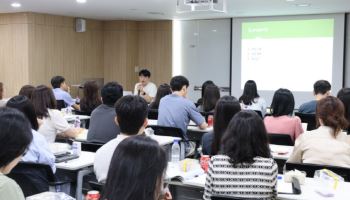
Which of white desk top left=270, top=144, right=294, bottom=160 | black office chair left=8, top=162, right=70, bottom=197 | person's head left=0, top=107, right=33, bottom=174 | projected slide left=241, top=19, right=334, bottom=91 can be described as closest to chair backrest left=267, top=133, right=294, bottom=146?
white desk top left=270, top=144, right=294, bottom=160

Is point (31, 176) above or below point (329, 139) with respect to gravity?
below

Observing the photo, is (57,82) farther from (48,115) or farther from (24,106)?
(24,106)

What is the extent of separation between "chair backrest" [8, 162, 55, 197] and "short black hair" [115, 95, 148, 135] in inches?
26.3

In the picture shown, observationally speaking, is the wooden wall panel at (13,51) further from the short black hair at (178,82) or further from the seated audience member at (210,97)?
the short black hair at (178,82)

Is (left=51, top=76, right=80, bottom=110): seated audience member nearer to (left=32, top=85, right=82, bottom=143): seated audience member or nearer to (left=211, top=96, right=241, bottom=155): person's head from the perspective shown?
(left=32, top=85, right=82, bottom=143): seated audience member

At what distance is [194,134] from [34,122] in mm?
3002

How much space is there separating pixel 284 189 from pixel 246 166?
19.4 inches

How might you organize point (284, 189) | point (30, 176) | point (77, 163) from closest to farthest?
1. point (284, 189)
2. point (30, 176)
3. point (77, 163)

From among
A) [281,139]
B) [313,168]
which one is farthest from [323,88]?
[313,168]

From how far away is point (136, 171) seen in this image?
62.3 inches

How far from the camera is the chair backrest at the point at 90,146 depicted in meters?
4.36

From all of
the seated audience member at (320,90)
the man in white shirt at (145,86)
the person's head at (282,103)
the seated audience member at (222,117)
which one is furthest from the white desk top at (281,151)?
the man in white shirt at (145,86)

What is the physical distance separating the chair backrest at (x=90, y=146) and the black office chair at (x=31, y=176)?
1.10 m

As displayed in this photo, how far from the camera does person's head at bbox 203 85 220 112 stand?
6.71 meters
